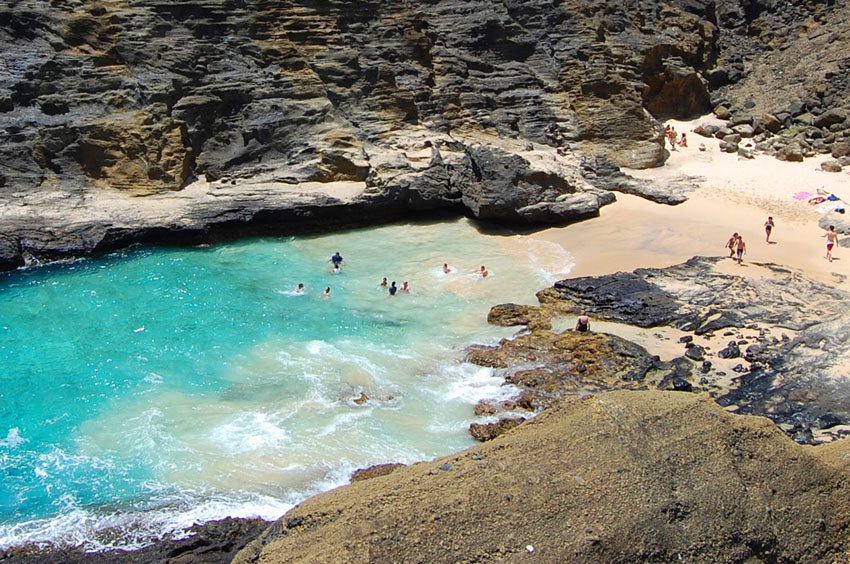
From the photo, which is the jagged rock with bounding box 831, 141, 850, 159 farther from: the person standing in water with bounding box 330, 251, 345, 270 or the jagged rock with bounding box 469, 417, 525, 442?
the jagged rock with bounding box 469, 417, 525, 442

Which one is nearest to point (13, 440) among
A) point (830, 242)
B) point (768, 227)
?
point (768, 227)

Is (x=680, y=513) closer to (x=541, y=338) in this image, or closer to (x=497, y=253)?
(x=541, y=338)

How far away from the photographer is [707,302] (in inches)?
763

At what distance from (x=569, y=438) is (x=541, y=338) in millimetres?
11011

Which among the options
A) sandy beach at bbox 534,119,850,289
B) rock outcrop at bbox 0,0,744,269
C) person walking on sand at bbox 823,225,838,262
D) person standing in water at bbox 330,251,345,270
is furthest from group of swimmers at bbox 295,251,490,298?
person walking on sand at bbox 823,225,838,262

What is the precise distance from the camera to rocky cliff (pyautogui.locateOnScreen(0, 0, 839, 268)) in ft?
84.7

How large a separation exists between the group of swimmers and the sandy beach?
9.55 feet

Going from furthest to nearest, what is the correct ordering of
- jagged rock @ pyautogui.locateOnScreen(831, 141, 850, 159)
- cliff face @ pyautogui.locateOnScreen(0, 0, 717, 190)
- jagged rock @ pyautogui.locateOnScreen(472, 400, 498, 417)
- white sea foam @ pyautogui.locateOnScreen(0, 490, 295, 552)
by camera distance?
jagged rock @ pyautogui.locateOnScreen(831, 141, 850, 159) < cliff face @ pyautogui.locateOnScreen(0, 0, 717, 190) < jagged rock @ pyautogui.locateOnScreen(472, 400, 498, 417) < white sea foam @ pyautogui.locateOnScreen(0, 490, 295, 552)

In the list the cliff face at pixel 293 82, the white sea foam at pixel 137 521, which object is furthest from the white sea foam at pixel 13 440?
the cliff face at pixel 293 82

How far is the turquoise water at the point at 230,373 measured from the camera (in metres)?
13.2

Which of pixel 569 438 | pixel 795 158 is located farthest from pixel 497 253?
pixel 569 438

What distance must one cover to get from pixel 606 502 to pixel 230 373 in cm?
1231

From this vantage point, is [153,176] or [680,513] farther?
[153,176]

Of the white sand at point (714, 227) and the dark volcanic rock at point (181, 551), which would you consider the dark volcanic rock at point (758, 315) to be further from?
the dark volcanic rock at point (181, 551)
